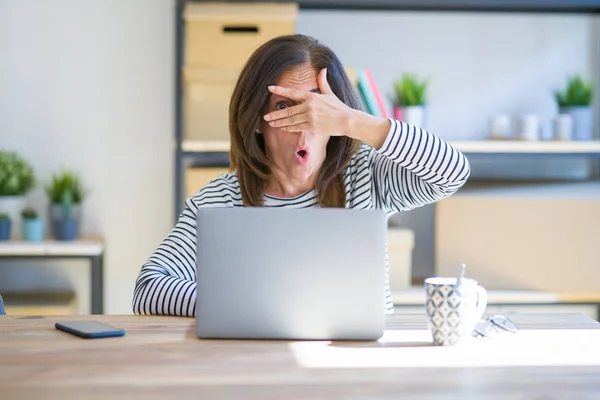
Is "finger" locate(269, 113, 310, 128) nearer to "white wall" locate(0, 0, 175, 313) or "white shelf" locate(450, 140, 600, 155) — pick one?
"white shelf" locate(450, 140, 600, 155)

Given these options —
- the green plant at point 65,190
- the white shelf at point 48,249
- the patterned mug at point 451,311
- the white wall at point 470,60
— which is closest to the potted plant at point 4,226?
the white shelf at point 48,249

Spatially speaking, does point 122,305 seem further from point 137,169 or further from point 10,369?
point 10,369

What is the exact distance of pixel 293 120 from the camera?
5.19ft

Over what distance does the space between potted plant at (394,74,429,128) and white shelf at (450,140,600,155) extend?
0.65 ft

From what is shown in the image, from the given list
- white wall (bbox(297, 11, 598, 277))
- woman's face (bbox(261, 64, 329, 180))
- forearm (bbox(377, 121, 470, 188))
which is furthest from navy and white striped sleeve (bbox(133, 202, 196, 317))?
white wall (bbox(297, 11, 598, 277))

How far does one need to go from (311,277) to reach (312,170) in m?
0.55

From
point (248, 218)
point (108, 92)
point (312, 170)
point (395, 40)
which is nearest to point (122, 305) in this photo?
point (108, 92)

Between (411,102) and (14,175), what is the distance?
4.35 feet

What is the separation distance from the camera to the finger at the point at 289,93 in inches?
62.7

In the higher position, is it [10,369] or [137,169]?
[137,169]

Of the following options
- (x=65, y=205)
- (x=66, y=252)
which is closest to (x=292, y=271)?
(x=66, y=252)

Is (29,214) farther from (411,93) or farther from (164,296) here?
(164,296)

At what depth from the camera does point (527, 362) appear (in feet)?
3.95

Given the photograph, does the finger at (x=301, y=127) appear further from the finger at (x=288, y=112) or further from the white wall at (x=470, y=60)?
the white wall at (x=470, y=60)
